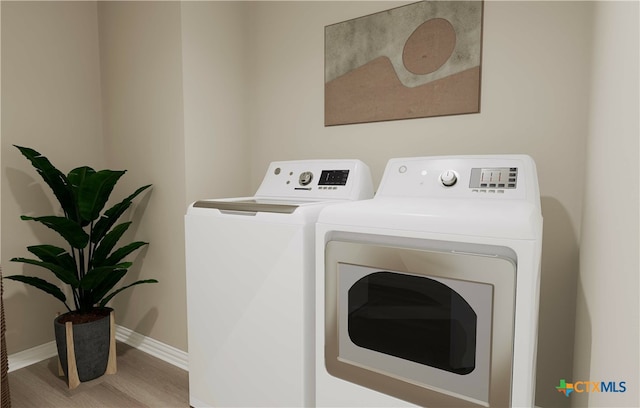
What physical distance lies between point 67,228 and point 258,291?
1171 mm

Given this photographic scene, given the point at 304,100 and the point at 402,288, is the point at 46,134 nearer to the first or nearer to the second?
the point at 304,100

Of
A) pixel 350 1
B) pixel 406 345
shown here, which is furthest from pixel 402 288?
pixel 350 1

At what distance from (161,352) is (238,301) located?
116 centimetres

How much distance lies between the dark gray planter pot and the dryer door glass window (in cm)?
161

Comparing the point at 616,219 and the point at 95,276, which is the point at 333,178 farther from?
the point at 95,276

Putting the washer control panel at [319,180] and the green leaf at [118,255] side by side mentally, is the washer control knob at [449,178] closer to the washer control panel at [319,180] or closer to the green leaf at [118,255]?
the washer control panel at [319,180]

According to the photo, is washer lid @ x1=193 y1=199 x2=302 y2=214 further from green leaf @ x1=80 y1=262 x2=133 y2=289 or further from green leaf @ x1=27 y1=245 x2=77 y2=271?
green leaf @ x1=27 y1=245 x2=77 y2=271

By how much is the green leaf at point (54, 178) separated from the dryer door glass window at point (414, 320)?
175 centimetres

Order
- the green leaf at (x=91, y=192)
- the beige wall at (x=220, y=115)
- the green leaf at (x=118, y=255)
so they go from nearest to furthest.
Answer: the beige wall at (x=220, y=115) < the green leaf at (x=91, y=192) < the green leaf at (x=118, y=255)

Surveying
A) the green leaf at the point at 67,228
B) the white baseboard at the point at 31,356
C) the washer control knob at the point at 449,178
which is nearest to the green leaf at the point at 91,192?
the green leaf at the point at 67,228

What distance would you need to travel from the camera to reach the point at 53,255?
2.00 metres

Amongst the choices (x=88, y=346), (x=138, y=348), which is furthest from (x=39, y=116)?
(x=138, y=348)

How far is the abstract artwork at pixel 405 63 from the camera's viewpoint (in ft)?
5.84

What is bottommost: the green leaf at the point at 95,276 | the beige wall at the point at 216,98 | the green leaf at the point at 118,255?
the green leaf at the point at 95,276
